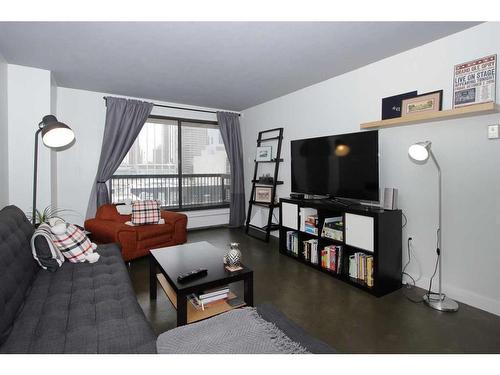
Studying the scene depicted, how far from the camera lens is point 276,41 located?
7.92 feet

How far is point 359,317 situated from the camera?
2.05 metres

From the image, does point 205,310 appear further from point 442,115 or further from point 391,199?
point 442,115

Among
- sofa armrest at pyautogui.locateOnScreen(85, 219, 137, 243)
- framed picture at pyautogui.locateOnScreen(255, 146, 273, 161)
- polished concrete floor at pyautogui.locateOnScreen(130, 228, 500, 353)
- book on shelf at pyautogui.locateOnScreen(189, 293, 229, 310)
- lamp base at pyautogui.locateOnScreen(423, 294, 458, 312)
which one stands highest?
framed picture at pyautogui.locateOnScreen(255, 146, 273, 161)

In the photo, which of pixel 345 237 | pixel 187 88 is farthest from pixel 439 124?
pixel 187 88

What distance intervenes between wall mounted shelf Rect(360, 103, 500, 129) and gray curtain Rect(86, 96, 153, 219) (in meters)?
3.33

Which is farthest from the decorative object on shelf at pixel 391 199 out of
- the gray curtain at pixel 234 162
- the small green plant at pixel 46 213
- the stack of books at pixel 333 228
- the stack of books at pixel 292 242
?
the small green plant at pixel 46 213

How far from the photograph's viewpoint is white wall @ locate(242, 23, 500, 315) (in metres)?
2.11

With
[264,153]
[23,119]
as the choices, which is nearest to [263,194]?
[264,153]

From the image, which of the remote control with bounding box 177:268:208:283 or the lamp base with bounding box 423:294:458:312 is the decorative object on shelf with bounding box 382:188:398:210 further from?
the remote control with bounding box 177:268:208:283

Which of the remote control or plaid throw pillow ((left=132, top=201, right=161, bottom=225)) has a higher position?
plaid throw pillow ((left=132, top=201, right=161, bottom=225))

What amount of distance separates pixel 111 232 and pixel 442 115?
3.38 m

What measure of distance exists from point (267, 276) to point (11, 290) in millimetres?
2084

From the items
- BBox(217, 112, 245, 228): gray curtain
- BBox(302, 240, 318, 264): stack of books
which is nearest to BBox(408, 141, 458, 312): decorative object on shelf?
BBox(302, 240, 318, 264): stack of books

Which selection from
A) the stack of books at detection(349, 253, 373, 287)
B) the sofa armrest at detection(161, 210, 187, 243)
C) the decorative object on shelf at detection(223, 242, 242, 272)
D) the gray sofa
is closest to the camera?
the gray sofa
